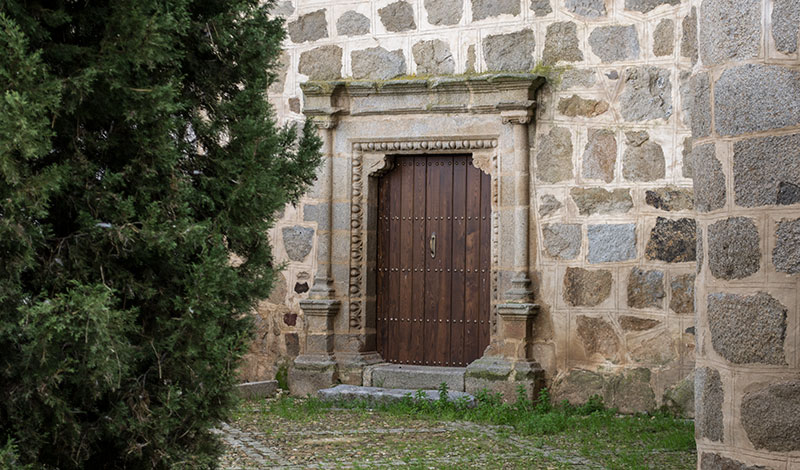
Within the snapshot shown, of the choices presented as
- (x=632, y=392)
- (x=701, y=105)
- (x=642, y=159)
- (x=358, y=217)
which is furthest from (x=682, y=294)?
(x=701, y=105)

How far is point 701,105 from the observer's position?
343cm

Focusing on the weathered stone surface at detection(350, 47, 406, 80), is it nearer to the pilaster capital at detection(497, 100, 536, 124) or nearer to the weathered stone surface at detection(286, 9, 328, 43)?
the weathered stone surface at detection(286, 9, 328, 43)

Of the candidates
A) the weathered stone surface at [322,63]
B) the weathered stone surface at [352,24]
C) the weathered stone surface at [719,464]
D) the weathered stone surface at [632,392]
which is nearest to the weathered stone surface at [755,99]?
the weathered stone surface at [719,464]

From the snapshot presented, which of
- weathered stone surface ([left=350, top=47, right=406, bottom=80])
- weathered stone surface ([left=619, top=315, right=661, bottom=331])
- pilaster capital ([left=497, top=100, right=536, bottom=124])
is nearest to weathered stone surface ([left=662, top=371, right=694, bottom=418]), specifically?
weathered stone surface ([left=619, top=315, right=661, bottom=331])

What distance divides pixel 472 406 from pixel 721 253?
4.09 meters

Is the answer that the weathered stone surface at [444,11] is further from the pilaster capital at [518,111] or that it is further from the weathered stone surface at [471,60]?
the pilaster capital at [518,111]

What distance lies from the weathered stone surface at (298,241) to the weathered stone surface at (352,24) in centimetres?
163

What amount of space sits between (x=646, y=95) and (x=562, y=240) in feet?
3.98

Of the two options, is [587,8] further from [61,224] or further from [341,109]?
[61,224]

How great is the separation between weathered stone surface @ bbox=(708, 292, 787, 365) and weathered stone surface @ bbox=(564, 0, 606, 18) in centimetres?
439

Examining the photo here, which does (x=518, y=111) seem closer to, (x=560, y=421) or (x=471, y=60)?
(x=471, y=60)

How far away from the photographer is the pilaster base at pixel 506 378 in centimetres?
731

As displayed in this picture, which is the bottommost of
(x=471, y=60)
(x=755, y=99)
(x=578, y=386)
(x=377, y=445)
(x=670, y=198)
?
(x=377, y=445)

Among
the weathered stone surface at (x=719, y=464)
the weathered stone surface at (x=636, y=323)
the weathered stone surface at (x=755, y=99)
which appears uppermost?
the weathered stone surface at (x=755, y=99)
